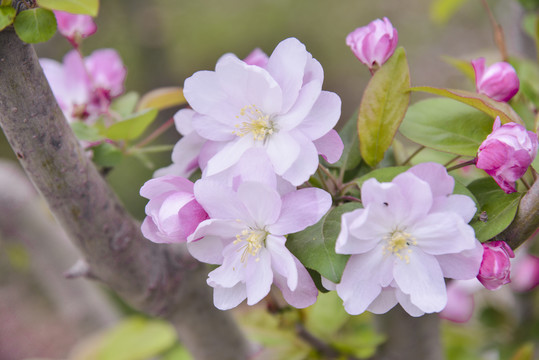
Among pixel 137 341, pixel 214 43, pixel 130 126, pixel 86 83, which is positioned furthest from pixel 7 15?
pixel 214 43

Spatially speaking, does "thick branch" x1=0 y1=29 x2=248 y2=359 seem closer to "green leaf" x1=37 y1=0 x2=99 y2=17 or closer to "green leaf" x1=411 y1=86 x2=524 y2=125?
"green leaf" x1=37 y1=0 x2=99 y2=17

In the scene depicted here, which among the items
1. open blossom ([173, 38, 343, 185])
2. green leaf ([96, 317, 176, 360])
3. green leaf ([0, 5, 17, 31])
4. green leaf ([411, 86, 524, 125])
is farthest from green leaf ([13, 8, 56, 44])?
green leaf ([96, 317, 176, 360])

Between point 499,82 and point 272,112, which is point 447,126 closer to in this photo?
point 499,82

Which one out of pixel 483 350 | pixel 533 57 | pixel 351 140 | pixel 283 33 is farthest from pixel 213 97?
pixel 283 33

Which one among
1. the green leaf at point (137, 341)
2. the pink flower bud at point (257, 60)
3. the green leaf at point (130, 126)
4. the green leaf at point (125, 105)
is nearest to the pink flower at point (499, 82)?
the pink flower bud at point (257, 60)

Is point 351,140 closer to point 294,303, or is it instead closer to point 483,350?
point 294,303

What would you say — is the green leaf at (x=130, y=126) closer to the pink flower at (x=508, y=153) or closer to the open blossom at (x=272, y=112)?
the open blossom at (x=272, y=112)
